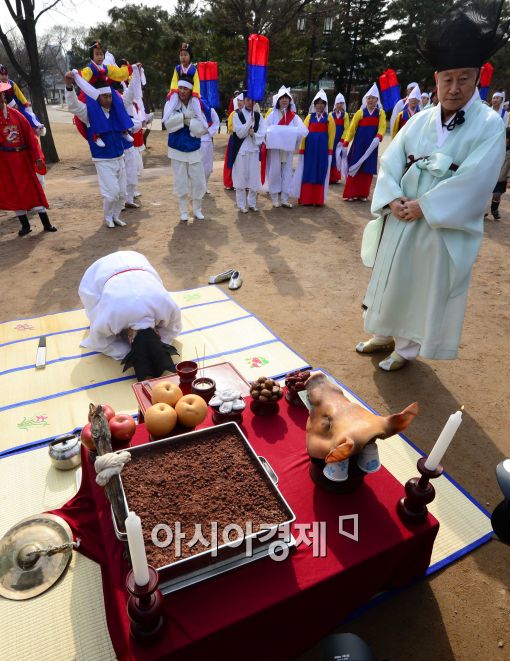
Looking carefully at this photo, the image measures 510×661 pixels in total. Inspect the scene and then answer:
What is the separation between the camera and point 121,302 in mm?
2922

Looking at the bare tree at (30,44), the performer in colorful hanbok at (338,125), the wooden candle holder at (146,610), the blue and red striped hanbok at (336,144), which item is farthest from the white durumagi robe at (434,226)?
the bare tree at (30,44)

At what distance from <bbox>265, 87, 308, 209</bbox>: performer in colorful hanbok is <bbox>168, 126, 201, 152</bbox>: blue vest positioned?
171 centimetres

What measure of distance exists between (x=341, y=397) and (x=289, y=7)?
18.3 m

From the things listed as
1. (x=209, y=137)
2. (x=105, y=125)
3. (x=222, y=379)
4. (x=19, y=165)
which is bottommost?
(x=222, y=379)

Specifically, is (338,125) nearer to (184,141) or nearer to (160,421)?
(184,141)

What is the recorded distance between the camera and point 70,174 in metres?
10.6

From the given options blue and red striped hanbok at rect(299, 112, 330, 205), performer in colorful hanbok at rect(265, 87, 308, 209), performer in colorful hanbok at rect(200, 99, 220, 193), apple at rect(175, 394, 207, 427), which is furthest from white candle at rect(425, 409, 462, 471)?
blue and red striped hanbok at rect(299, 112, 330, 205)

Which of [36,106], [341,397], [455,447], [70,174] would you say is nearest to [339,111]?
[70,174]

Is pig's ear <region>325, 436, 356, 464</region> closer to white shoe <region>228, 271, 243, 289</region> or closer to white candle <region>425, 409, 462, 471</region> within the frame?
white candle <region>425, 409, 462, 471</region>

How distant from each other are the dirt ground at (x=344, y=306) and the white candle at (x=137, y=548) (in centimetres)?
102

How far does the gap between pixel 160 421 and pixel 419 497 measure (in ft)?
3.52

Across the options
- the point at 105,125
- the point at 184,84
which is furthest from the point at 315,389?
the point at 184,84

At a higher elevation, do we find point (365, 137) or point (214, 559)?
point (365, 137)

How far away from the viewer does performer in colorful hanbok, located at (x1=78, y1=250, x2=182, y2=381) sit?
295cm
